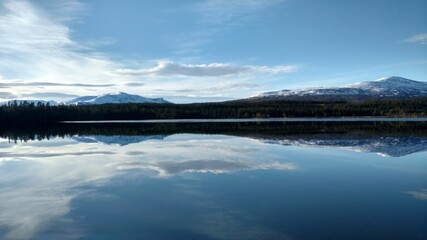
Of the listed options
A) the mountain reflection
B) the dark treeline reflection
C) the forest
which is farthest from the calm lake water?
the forest

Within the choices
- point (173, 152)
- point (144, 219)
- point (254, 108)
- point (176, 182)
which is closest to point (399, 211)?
point (144, 219)

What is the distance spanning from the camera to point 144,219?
10.9 meters

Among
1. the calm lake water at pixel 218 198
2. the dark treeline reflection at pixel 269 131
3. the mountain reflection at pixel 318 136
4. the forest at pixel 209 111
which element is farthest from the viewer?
the forest at pixel 209 111

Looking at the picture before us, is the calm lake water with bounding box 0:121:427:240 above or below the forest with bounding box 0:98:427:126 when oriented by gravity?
below

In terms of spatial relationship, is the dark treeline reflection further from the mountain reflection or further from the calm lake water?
the calm lake water

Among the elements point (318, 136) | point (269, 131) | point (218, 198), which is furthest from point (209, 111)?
point (218, 198)

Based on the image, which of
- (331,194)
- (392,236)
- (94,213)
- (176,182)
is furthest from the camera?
(176,182)

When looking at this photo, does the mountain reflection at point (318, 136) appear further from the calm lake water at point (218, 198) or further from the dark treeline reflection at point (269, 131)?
the calm lake water at point (218, 198)

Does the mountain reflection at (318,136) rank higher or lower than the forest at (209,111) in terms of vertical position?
lower

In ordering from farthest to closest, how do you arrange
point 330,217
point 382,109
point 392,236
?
point 382,109 < point 330,217 < point 392,236

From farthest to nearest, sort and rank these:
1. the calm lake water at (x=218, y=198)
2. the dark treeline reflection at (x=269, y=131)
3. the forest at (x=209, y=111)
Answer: the forest at (x=209, y=111) → the dark treeline reflection at (x=269, y=131) → the calm lake water at (x=218, y=198)

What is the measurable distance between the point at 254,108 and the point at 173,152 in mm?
115308

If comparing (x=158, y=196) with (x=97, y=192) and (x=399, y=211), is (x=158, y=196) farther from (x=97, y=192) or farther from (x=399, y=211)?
(x=399, y=211)

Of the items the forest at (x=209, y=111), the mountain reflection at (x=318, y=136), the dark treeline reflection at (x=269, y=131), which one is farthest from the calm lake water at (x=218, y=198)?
the forest at (x=209, y=111)
